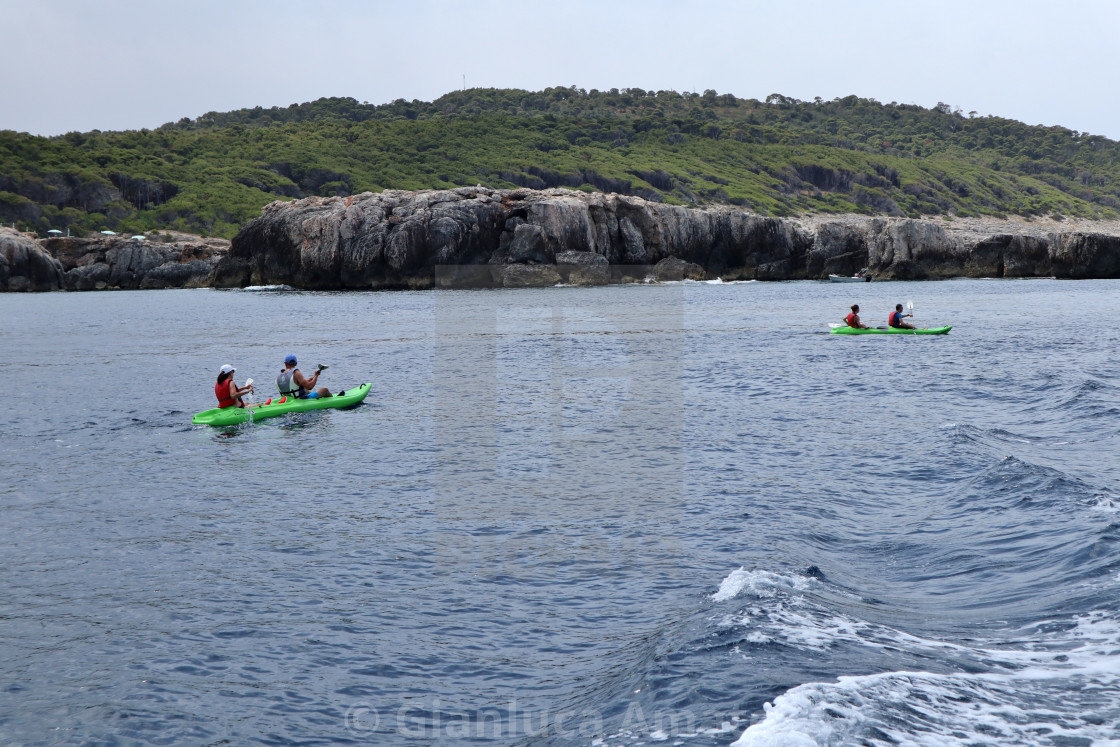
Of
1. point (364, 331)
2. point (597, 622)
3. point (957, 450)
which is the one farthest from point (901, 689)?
point (364, 331)

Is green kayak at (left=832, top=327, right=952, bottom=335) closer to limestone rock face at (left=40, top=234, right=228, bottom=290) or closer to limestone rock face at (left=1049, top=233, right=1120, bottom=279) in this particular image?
limestone rock face at (left=1049, top=233, right=1120, bottom=279)

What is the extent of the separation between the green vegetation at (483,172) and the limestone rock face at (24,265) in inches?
843

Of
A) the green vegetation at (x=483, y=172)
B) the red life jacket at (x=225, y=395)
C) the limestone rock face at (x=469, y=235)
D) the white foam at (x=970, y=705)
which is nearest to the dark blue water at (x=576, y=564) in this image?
the white foam at (x=970, y=705)

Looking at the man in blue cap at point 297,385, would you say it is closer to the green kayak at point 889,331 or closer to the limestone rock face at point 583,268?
the green kayak at point 889,331

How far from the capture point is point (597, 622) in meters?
10.5

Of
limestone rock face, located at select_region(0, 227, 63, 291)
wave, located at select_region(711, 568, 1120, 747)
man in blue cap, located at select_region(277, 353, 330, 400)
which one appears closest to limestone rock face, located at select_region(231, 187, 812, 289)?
limestone rock face, located at select_region(0, 227, 63, 291)

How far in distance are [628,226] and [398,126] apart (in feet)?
335

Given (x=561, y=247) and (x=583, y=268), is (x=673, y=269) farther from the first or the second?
(x=561, y=247)

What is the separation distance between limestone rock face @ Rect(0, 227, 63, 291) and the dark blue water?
74117 millimetres

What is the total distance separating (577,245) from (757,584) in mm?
72738

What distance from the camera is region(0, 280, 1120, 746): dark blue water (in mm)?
8445

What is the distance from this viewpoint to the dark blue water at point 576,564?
845 centimetres

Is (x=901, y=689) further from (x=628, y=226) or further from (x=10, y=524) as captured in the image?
(x=628, y=226)

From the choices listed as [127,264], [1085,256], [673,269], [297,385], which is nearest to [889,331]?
[297,385]
